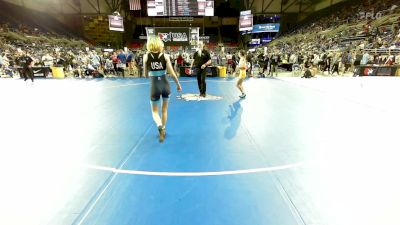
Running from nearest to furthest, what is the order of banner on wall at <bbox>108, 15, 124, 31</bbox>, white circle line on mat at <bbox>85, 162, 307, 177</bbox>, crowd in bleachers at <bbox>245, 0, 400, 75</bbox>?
1. white circle line on mat at <bbox>85, 162, 307, 177</bbox>
2. crowd in bleachers at <bbox>245, 0, 400, 75</bbox>
3. banner on wall at <bbox>108, 15, 124, 31</bbox>

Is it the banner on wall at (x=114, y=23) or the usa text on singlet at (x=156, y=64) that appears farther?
the banner on wall at (x=114, y=23)

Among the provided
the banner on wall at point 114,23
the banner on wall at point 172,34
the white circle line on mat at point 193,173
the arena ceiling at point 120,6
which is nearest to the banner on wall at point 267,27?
the arena ceiling at point 120,6

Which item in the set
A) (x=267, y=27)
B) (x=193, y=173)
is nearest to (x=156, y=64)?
(x=193, y=173)

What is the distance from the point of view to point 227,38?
47219 millimetres

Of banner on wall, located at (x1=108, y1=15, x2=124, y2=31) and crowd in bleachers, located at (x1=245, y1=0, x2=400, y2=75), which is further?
banner on wall, located at (x1=108, y1=15, x2=124, y2=31)

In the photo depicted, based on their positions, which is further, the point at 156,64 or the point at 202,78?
the point at 202,78

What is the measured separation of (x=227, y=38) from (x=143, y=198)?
4720 cm

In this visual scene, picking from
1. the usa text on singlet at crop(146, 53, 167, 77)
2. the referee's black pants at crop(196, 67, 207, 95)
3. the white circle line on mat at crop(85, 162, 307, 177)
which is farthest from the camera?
the referee's black pants at crop(196, 67, 207, 95)

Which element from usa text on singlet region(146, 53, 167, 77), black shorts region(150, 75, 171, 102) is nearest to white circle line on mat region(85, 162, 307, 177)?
black shorts region(150, 75, 171, 102)

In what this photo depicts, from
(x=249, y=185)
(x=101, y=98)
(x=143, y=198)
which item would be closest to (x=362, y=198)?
(x=249, y=185)

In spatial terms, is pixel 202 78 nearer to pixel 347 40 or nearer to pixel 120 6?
pixel 347 40

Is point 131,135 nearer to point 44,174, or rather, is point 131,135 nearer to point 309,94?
point 44,174

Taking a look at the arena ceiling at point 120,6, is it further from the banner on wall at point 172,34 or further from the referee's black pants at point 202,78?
the referee's black pants at point 202,78

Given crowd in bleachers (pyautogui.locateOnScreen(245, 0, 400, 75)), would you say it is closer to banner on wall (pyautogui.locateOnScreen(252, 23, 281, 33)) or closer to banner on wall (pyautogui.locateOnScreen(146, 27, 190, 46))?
banner on wall (pyautogui.locateOnScreen(252, 23, 281, 33))
